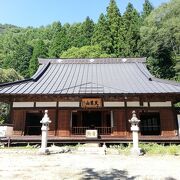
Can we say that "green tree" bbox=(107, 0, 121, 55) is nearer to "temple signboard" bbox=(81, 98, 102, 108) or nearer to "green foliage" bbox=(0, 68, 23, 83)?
"green foliage" bbox=(0, 68, 23, 83)

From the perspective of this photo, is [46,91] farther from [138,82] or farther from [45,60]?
[45,60]

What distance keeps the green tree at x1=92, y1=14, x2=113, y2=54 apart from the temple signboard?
3108cm

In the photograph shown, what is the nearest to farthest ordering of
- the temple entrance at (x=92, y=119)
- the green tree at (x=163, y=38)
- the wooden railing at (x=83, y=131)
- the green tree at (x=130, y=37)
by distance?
1. the wooden railing at (x=83, y=131)
2. the temple entrance at (x=92, y=119)
3. the green tree at (x=163, y=38)
4. the green tree at (x=130, y=37)

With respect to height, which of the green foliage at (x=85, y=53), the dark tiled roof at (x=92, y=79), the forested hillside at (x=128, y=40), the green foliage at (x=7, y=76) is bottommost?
the dark tiled roof at (x=92, y=79)

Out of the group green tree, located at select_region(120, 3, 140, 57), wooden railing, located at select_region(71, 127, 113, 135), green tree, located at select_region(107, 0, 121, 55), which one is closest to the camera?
wooden railing, located at select_region(71, 127, 113, 135)

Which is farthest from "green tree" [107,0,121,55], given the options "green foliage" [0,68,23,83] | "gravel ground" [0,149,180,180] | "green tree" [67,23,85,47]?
"gravel ground" [0,149,180,180]

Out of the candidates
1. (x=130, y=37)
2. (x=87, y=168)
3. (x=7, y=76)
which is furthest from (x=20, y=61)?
(x=87, y=168)

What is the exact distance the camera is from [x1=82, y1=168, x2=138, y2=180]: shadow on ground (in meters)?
7.80

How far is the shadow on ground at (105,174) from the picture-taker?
25.6ft

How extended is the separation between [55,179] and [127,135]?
9.31 metres

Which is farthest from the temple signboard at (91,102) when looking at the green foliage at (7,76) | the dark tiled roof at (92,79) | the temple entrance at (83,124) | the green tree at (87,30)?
the green tree at (87,30)

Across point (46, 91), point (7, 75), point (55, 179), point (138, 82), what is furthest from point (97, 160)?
point (7, 75)

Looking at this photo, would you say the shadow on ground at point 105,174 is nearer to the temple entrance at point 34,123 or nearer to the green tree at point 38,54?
the temple entrance at point 34,123

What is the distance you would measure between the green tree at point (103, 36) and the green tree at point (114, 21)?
78 cm
